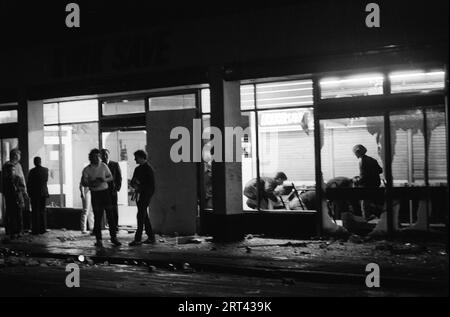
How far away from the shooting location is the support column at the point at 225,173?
567 inches

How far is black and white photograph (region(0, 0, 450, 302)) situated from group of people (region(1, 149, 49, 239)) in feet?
0.14

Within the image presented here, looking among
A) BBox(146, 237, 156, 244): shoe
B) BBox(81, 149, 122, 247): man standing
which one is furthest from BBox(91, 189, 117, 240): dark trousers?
BBox(146, 237, 156, 244): shoe

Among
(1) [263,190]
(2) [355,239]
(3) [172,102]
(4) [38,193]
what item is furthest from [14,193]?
(2) [355,239]

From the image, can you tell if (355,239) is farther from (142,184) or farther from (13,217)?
(13,217)

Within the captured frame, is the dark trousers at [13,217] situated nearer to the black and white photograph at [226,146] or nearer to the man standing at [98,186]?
the black and white photograph at [226,146]

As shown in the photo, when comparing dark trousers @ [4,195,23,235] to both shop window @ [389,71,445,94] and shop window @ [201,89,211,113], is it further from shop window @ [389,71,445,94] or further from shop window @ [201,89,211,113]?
shop window @ [389,71,445,94]

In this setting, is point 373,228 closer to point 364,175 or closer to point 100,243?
point 364,175

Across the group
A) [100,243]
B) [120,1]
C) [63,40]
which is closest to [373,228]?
[100,243]

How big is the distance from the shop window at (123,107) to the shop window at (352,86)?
194 inches

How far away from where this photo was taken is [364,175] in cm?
1366

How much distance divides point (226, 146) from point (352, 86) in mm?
2956

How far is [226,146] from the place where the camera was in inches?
Answer: 570

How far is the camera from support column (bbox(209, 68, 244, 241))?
14414 millimetres
